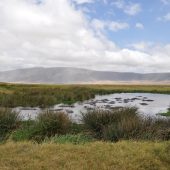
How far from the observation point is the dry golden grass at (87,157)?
29.8 feet

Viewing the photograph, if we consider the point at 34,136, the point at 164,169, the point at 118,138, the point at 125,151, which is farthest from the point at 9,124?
the point at 164,169

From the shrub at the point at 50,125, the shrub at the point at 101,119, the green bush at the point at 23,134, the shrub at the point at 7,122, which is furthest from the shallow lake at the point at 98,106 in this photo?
the green bush at the point at 23,134

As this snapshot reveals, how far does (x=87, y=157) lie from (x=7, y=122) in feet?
27.2

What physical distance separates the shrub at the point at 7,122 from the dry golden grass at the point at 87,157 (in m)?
5.60

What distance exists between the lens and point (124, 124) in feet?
44.7

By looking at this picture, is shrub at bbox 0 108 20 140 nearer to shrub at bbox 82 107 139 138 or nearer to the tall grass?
shrub at bbox 82 107 139 138

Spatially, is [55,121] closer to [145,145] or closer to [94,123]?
[94,123]

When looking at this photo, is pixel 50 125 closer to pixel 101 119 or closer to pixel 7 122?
pixel 101 119

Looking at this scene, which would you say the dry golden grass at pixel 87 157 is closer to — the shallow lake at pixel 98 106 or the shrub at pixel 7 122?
the shrub at pixel 7 122

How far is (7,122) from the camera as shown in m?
17.2

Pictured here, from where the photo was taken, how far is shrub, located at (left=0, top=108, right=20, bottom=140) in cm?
1677

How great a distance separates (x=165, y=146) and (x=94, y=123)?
18.7 feet

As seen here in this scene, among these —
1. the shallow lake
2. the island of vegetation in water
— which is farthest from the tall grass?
the shallow lake

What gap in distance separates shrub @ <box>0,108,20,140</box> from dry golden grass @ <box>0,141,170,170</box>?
5597 mm
